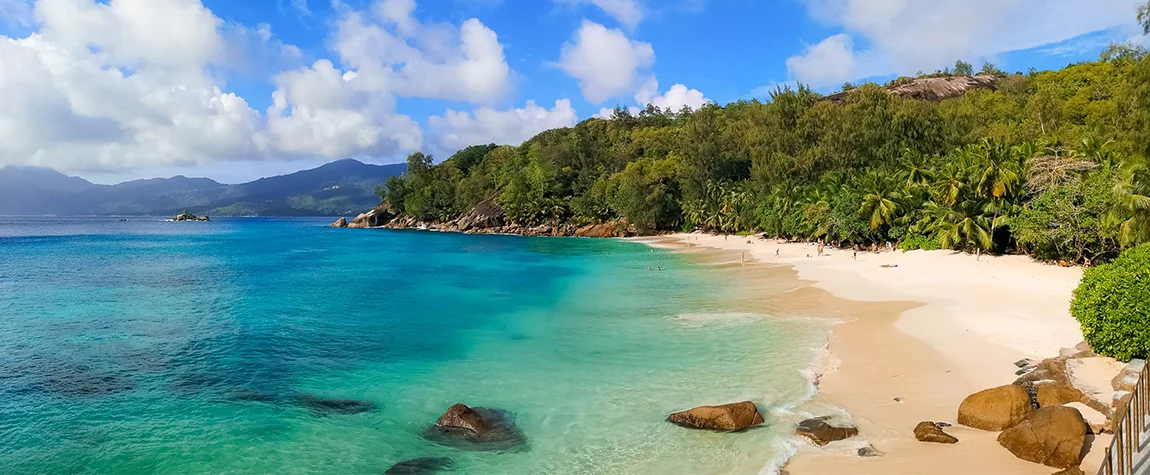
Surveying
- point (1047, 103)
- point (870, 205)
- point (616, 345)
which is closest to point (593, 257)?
point (870, 205)

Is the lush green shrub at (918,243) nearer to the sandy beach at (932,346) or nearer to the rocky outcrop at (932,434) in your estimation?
the sandy beach at (932,346)

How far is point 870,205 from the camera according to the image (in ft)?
147

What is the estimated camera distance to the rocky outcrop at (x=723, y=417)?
11875mm

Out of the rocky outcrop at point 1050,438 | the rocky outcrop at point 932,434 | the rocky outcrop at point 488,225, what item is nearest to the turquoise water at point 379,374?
the rocky outcrop at point 932,434

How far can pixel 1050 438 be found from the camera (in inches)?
362

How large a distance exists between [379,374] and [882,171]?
1871 inches

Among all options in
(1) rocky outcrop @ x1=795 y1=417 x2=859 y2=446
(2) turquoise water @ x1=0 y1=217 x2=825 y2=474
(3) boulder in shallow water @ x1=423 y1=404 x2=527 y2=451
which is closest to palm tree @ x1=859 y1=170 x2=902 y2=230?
(2) turquoise water @ x1=0 y1=217 x2=825 y2=474

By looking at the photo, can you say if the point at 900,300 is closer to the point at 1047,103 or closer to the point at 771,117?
the point at 1047,103

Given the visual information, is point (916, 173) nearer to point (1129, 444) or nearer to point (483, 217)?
point (1129, 444)

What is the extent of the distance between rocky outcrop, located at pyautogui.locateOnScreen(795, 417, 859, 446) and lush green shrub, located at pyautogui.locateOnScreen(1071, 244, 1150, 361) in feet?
22.4

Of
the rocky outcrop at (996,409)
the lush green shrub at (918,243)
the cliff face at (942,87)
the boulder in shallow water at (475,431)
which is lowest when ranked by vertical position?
the boulder in shallow water at (475,431)

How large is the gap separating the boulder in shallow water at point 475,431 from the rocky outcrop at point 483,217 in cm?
10461

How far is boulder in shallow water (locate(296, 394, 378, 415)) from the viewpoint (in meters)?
14.1

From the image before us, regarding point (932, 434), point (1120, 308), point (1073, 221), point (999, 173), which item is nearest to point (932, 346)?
point (1120, 308)
